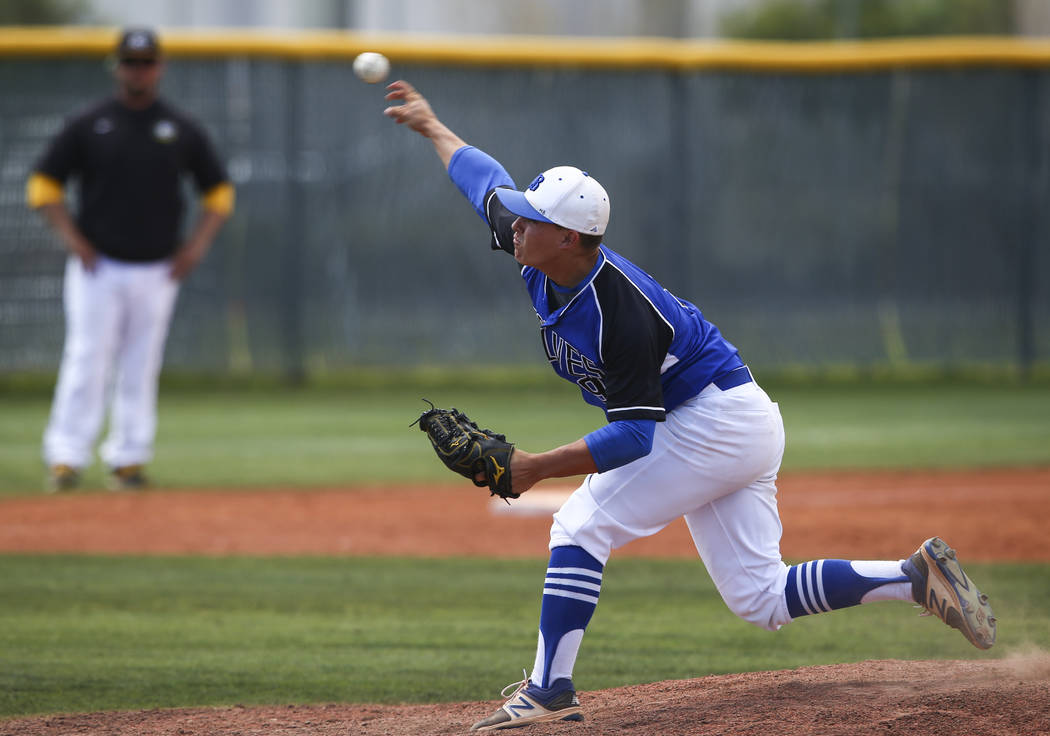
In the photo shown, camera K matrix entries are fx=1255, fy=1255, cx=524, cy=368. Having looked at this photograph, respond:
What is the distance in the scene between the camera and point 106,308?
7844 mm

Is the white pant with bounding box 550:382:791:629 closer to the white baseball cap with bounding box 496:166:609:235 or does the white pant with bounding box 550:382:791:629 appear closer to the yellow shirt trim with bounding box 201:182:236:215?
the white baseball cap with bounding box 496:166:609:235

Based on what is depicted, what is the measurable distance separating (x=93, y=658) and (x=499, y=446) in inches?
80.8

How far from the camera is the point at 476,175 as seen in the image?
4215mm

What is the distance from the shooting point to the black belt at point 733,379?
3729mm

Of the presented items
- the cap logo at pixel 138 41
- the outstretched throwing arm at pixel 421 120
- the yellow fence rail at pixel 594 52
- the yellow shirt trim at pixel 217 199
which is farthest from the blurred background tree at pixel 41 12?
the outstretched throwing arm at pixel 421 120

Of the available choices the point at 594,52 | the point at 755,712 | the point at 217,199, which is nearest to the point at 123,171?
the point at 217,199

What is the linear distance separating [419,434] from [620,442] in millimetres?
7605

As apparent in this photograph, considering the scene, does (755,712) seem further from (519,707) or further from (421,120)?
(421,120)

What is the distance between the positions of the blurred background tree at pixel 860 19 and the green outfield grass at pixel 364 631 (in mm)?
14983

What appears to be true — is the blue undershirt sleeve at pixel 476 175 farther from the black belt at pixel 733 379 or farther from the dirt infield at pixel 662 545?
the dirt infield at pixel 662 545

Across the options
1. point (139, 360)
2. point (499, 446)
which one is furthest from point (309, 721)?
point (139, 360)

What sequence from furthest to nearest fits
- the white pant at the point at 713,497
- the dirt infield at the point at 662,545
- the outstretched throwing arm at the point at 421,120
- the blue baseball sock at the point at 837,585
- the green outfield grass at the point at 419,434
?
the green outfield grass at the point at 419,434 < the outstretched throwing arm at the point at 421,120 < the blue baseball sock at the point at 837,585 < the white pant at the point at 713,497 < the dirt infield at the point at 662,545

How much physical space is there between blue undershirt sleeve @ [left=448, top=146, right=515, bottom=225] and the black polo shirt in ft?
13.7

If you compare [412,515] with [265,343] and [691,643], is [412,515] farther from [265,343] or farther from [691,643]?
[265,343]
